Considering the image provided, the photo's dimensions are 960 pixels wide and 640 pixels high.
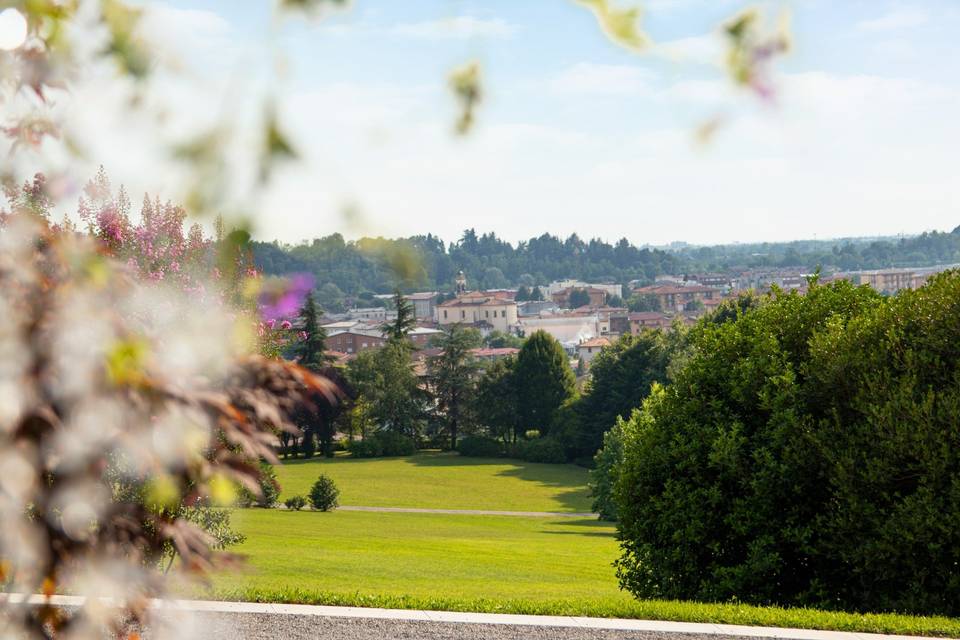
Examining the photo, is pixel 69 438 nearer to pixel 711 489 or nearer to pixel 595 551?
pixel 711 489

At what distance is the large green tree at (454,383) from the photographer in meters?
59.4

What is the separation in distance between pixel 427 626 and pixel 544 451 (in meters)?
46.5

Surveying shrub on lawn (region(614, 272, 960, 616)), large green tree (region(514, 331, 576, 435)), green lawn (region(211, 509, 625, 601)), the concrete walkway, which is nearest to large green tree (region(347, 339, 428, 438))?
large green tree (region(514, 331, 576, 435))

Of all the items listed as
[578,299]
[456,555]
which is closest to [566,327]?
[578,299]

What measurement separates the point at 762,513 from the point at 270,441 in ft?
27.6

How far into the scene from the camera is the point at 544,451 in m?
53.8

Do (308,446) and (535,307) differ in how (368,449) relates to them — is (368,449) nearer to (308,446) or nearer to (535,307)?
(308,446)

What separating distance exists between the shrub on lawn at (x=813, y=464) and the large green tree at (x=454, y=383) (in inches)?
1913

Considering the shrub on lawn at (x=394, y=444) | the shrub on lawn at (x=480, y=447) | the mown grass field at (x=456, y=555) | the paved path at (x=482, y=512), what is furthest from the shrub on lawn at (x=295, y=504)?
the shrub on lawn at (x=480, y=447)

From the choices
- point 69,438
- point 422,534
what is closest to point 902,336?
point 69,438

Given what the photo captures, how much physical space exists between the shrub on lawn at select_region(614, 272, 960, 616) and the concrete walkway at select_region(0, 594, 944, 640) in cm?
191

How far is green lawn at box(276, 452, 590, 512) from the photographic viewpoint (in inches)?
1554

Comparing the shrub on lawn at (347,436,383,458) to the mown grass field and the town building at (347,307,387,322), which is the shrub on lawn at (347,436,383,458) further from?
the town building at (347,307,387,322)

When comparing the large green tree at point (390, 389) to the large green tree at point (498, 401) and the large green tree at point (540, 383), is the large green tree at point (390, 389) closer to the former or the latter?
the large green tree at point (498, 401)
